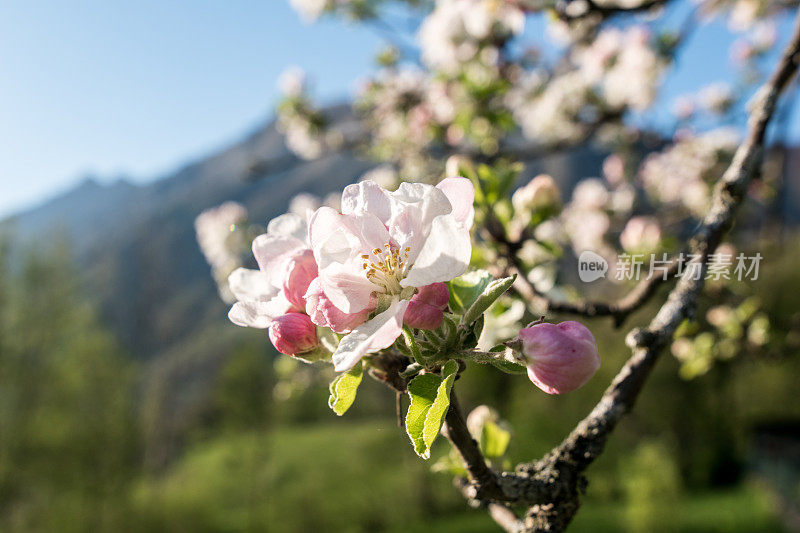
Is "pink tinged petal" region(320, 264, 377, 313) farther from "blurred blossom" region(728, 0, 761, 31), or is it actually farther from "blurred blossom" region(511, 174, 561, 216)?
"blurred blossom" region(728, 0, 761, 31)

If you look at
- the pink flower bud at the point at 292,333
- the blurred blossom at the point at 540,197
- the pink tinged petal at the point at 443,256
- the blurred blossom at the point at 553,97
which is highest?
the pink tinged petal at the point at 443,256

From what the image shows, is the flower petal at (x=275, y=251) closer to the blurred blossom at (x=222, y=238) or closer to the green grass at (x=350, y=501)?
the blurred blossom at (x=222, y=238)

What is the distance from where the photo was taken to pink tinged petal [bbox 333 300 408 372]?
53 cm

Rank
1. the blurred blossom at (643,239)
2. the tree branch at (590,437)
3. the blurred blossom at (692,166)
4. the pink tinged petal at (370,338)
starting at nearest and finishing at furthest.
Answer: the pink tinged petal at (370,338) → the tree branch at (590,437) → the blurred blossom at (643,239) → the blurred blossom at (692,166)

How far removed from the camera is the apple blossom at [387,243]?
1.90 feet

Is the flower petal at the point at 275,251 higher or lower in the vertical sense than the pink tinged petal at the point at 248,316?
higher

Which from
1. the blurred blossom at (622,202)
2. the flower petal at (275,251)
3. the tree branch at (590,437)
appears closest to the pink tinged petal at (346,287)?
the flower petal at (275,251)

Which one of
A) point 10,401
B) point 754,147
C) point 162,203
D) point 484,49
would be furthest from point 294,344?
point 162,203

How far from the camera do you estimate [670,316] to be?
88 cm

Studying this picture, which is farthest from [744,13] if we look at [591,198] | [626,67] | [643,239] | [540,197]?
[540,197]

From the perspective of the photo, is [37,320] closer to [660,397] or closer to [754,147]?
[754,147]

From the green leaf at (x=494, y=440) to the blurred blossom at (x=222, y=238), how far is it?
3339mm

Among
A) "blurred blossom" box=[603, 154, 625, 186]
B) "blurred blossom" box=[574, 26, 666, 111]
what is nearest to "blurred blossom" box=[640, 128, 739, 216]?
"blurred blossom" box=[603, 154, 625, 186]

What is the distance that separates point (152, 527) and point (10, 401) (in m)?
4.56
